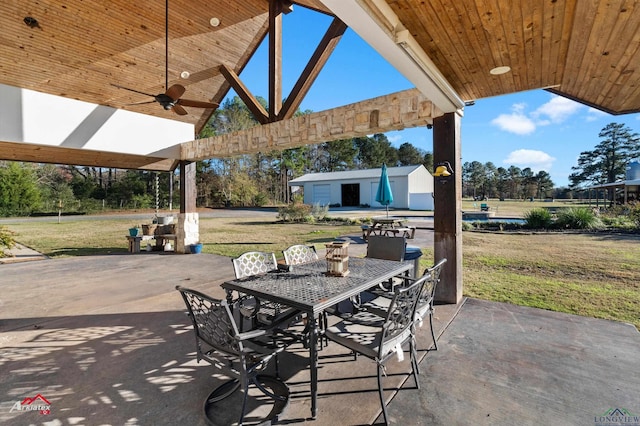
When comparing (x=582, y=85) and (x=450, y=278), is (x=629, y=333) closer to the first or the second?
(x=450, y=278)

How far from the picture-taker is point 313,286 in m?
2.60

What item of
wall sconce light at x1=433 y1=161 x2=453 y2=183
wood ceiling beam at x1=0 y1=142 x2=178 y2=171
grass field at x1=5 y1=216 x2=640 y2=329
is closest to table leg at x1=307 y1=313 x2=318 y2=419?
wall sconce light at x1=433 y1=161 x2=453 y2=183

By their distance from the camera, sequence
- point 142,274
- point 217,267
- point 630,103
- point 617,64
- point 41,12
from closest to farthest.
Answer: point 617,64, point 630,103, point 41,12, point 142,274, point 217,267

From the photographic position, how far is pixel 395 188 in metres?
24.8

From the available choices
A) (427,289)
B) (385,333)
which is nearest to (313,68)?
(427,289)

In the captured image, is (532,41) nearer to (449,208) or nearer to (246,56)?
(449,208)

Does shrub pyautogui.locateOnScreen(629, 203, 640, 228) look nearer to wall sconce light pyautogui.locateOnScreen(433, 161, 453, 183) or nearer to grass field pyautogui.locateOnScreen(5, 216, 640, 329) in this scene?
grass field pyautogui.locateOnScreen(5, 216, 640, 329)

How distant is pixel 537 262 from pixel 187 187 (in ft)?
30.6

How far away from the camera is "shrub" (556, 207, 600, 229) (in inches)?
435

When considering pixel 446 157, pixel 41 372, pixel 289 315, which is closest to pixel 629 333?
pixel 446 157

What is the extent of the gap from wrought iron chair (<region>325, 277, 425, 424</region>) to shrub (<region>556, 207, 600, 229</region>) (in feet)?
40.9

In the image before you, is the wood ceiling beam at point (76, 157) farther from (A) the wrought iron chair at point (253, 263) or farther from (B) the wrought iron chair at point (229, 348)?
(B) the wrought iron chair at point (229, 348)

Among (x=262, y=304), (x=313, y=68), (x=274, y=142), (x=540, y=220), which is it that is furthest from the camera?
(x=540, y=220)

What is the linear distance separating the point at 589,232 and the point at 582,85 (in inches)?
374
